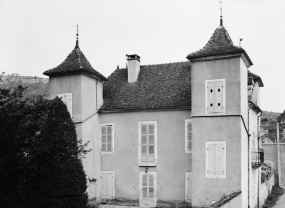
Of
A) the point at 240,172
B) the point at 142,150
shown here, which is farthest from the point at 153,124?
the point at 240,172

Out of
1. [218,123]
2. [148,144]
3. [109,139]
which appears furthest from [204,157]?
[109,139]

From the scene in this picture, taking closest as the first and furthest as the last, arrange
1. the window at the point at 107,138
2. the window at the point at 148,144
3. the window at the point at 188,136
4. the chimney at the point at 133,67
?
the window at the point at 188,136, the window at the point at 148,144, the window at the point at 107,138, the chimney at the point at 133,67

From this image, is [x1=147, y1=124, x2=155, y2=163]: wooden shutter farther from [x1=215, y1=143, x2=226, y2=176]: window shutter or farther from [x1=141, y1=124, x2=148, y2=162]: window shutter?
[x1=215, y1=143, x2=226, y2=176]: window shutter

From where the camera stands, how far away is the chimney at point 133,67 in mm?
Answer: 21906

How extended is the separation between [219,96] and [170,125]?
3.50m

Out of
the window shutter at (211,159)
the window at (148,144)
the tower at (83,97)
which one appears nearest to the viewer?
the window shutter at (211,159)

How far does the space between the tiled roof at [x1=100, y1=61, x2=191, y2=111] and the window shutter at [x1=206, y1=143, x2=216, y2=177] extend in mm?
2767

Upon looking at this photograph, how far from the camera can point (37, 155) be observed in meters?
15.8

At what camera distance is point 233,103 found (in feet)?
55.0

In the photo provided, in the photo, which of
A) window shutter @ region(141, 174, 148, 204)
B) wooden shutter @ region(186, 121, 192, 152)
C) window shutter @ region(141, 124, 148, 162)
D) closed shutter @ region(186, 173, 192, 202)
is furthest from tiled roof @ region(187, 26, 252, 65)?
window shutter @ region(141, 174, 148, 204)

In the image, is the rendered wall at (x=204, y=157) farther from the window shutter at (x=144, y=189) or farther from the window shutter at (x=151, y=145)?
the window shutter at (x=144, y=189)

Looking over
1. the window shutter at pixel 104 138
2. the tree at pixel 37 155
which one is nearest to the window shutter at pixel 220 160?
the tree at pixel 37 155

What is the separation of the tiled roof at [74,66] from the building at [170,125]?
59mm

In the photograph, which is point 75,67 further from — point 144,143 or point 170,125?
point 170,125
